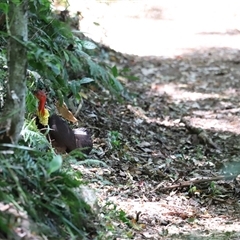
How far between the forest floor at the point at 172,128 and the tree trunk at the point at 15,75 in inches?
38.0

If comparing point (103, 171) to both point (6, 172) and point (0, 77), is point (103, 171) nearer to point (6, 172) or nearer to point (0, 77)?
point (0, 77)

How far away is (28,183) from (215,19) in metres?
9.07

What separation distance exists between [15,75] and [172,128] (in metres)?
3.41

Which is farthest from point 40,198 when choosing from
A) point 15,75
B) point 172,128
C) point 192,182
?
point 172,128

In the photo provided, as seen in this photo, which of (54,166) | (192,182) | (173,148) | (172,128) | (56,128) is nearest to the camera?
(54,166)

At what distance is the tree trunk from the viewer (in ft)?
9.43

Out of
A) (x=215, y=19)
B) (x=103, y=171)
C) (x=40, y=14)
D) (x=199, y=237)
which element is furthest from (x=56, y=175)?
(x=215, y=19)

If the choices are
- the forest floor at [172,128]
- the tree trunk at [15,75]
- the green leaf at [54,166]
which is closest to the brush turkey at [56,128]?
the forest floor at [172,128]

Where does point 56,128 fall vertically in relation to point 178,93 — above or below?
above

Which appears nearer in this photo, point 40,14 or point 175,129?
point 40,14

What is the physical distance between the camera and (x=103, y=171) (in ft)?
14.6

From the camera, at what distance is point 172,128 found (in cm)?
616

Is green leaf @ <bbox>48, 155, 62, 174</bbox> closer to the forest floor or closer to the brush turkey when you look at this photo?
the forest floor

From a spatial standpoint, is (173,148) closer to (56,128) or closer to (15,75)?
(56,128)
